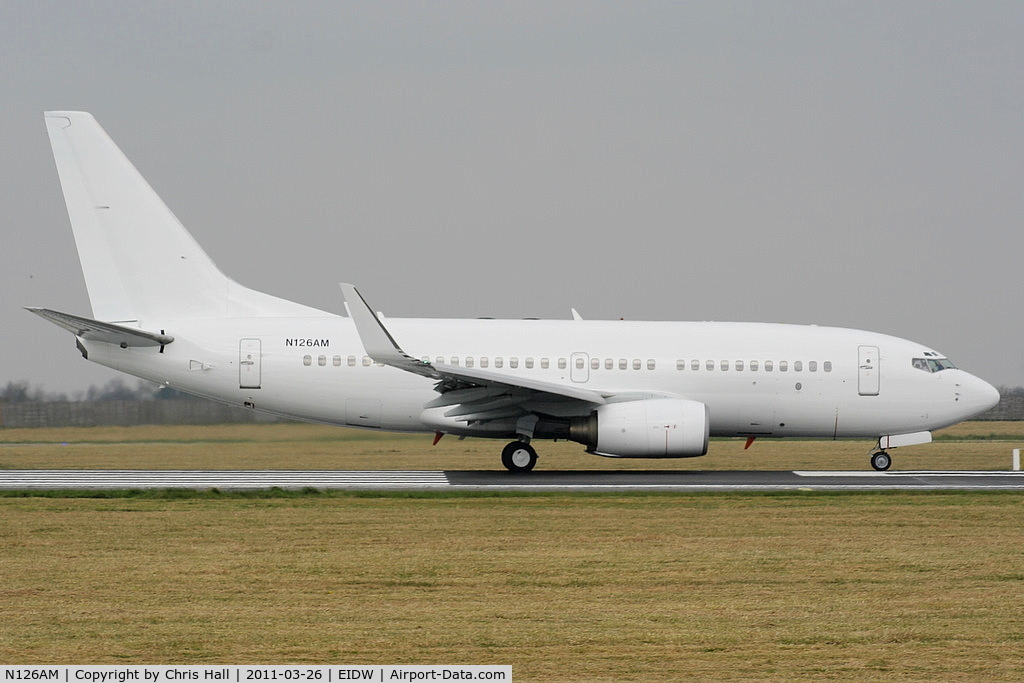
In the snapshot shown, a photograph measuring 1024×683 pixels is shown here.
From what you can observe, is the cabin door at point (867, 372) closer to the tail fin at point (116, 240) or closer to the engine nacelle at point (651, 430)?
the engine nacelle at point (651, 430)

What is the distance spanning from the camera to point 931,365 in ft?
83.5

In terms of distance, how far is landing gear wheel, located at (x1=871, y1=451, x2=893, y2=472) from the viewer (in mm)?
25266

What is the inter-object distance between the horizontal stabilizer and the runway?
8.73 ft

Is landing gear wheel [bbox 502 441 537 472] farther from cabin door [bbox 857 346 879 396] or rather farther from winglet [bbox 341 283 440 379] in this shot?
cabin door [bbox 857 346 879 396]

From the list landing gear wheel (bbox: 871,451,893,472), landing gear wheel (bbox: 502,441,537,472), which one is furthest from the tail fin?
landing gear wheel (bbox: 871,451,893,472)

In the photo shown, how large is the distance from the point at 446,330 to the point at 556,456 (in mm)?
8274

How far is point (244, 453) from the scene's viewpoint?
28766 mm

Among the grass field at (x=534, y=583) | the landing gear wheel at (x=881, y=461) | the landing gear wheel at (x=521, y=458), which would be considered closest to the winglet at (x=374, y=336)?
the landing gear wheel at (x=521, y=458)

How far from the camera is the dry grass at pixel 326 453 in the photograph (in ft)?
87.8

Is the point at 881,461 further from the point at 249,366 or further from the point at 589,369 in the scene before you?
the point at 249,366

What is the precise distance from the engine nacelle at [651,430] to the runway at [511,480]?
54 centimetres

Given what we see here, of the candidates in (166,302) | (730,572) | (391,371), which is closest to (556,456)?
(391,371)
